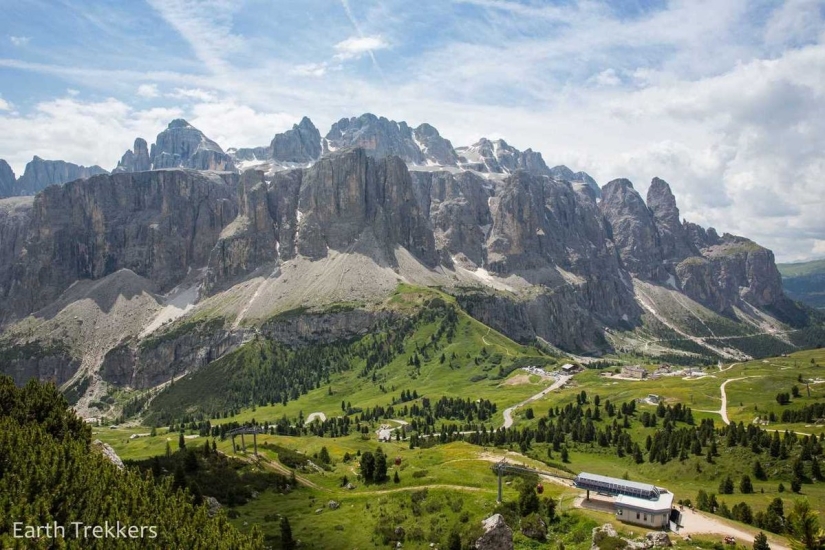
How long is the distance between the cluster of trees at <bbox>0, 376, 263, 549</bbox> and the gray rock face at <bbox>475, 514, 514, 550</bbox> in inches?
1080

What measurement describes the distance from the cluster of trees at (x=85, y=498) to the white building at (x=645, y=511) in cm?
4318

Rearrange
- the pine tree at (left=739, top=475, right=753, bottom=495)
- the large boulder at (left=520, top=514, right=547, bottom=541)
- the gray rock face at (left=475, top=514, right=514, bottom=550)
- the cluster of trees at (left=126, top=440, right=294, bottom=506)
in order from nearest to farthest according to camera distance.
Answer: the gray rock face at (left=475, top=514, right=514, bottom=550) < the large boulder at (left=520, top=514, right=547, bottom=541) < the cluster of trees at (left=126, top=440, right=294, bottom=506) < the pine tree at (left=739, top=475, right=753, bottom=495)

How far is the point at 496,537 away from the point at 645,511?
17.7 m

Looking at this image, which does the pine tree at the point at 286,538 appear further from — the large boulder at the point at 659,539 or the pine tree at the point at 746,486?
the pine tree at the point at 746,486

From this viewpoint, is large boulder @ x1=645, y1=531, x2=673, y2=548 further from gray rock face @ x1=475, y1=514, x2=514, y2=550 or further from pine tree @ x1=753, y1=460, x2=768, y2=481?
pine tree @ x1=753, y1=460, x2=768, y2=481

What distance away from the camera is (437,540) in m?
71.6

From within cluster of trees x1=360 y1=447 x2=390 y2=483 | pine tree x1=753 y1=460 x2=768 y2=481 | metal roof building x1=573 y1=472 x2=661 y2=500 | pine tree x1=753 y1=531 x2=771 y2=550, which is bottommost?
pine tree x1=753 y1=460 x2=768 y2=481

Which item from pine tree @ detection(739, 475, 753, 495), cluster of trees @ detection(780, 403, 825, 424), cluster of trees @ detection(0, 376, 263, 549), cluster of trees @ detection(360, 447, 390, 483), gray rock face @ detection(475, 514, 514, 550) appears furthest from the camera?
cluster of trees @ detection(780, 403, 825, 424)

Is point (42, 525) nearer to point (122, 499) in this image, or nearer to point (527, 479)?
point (122, 499)

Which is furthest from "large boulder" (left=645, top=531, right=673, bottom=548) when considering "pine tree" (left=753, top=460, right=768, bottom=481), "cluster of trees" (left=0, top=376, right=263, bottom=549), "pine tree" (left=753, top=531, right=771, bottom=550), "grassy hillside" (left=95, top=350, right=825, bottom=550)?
"pine tree" (left=753, top=460, right=768, bottom=481)

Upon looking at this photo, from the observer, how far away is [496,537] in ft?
216

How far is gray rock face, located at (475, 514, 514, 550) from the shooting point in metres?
65.6

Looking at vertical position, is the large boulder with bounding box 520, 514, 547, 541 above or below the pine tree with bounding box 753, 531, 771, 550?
below

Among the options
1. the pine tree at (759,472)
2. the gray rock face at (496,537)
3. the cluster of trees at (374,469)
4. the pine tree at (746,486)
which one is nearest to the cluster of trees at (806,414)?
the pine tree at (759,472)
